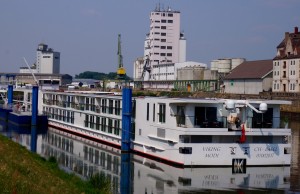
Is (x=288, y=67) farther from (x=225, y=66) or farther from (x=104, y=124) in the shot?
(x=104, y=124)

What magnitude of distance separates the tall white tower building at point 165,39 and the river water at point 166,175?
4425 inches

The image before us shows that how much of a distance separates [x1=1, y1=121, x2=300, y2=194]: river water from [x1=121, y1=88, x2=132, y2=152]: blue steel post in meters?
0.88

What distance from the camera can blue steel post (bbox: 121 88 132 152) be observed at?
34938 millimetres

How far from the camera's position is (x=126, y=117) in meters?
35.1

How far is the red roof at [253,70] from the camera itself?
298ft

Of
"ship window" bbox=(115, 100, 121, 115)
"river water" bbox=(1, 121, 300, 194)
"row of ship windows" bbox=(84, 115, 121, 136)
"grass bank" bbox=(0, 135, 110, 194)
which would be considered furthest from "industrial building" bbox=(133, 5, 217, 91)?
"grass bank" bbox=(0, 135, 110, 194)

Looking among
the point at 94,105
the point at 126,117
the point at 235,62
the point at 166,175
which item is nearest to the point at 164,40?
the point at 235,62

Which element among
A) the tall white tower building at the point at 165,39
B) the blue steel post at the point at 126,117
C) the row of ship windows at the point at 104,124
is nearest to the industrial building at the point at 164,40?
the tall white tower building at the point at 165,39

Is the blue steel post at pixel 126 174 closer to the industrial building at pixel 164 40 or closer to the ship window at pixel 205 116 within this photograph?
the ship window at pixel 205 116

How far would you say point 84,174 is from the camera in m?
28.0

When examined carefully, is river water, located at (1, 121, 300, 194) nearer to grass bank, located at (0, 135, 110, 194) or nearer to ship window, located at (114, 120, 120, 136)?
ship window, located at (114, 120, 120, 136)

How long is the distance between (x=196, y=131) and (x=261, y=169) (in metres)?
4.33

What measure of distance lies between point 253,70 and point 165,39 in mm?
59746

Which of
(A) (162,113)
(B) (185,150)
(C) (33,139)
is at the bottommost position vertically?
(C) (33,139)
